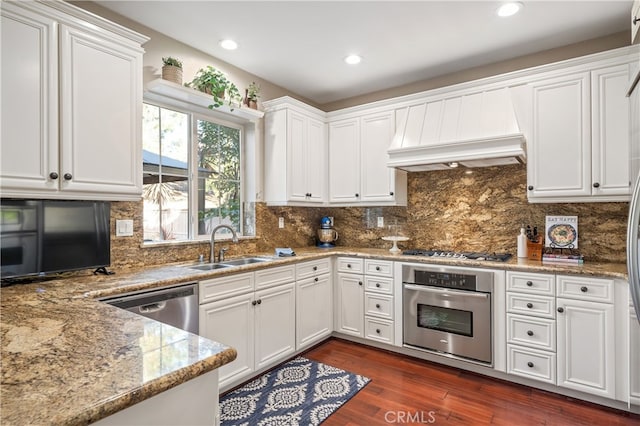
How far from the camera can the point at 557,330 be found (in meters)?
2.47

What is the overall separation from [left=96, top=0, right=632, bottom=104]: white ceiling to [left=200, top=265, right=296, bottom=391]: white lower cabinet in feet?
6.32

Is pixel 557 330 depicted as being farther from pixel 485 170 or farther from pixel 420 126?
pixel 420 126

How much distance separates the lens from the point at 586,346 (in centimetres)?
237

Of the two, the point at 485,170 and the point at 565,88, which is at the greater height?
the point at 565,88

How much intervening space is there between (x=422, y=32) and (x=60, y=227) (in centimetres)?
292

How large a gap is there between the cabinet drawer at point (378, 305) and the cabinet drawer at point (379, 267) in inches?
8.4

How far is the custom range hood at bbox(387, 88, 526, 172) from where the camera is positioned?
110 inches

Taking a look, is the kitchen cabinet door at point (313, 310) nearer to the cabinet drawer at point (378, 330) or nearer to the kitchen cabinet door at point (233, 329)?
the cabinet drawer at point (378, 330)

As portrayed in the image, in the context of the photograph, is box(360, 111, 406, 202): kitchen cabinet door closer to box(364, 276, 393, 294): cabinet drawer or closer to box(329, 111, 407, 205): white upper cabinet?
box(329, 111, 407, 205): white upper cabinet

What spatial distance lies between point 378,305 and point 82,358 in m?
2.75

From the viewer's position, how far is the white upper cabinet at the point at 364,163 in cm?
358

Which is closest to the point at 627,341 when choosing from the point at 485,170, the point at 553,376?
the point at 553,376

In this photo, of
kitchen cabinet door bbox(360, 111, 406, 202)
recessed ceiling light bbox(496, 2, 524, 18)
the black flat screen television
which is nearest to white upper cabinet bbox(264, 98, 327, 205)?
kitchen cabinet door bbox(360, 111, 406, 202)

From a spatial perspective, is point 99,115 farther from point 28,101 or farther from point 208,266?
point 208,266
